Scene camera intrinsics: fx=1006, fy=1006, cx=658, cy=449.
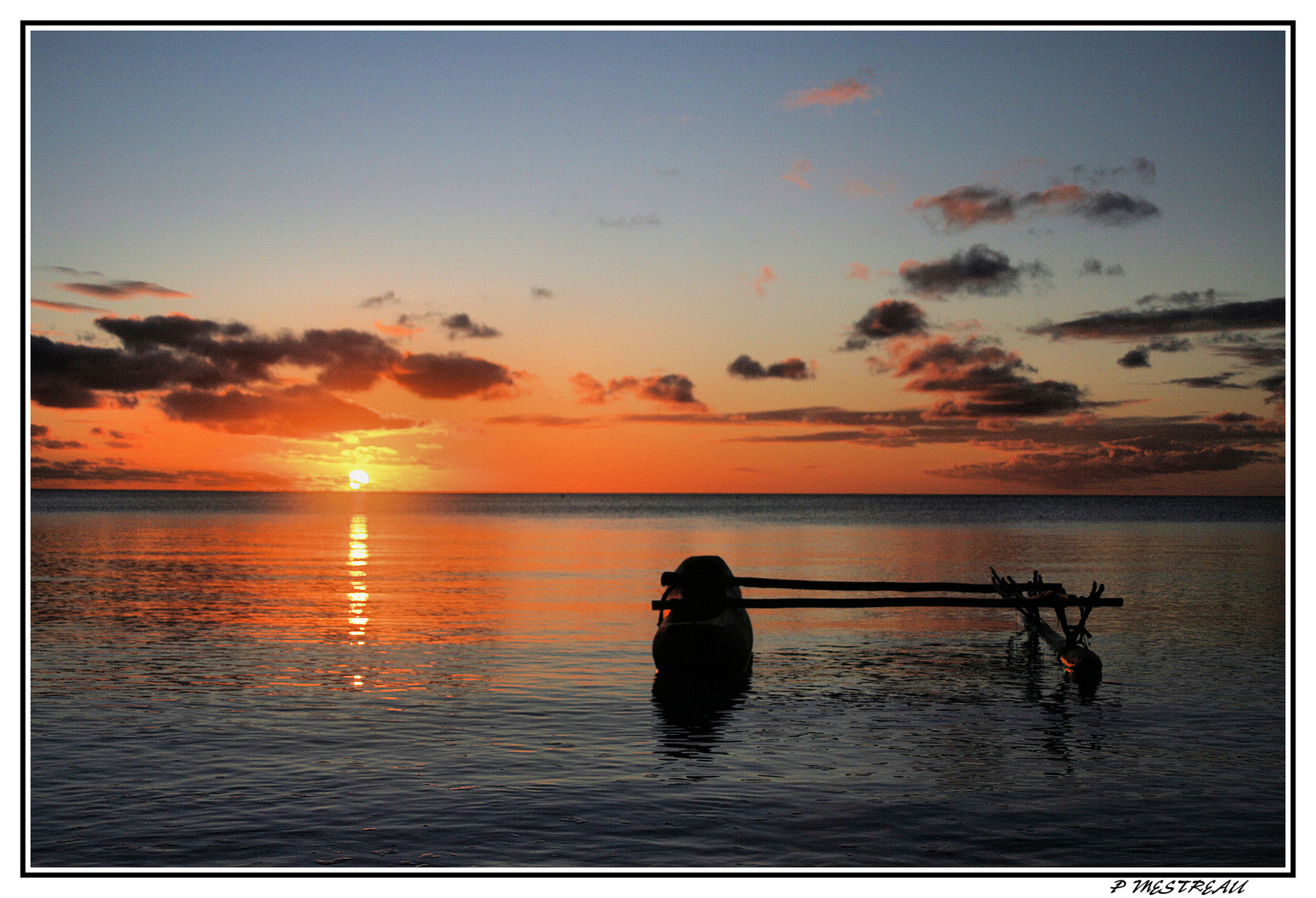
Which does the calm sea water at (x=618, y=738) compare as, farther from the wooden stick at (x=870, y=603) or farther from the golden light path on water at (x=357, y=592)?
the wooden stick at (x=870, y=603)

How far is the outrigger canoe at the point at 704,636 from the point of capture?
20422mm

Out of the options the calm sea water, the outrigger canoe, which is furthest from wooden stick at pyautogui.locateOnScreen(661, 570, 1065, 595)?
the calm sea water

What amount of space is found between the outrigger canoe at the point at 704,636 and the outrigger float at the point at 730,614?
0.06 ft

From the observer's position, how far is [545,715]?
56.7 ft

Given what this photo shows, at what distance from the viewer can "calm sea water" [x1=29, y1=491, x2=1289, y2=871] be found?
11.2 m

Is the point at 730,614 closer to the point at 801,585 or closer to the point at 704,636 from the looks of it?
the point at 704,636

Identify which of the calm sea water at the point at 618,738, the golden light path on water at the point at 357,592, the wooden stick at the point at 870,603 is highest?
the wooden stick at the point at 870,603

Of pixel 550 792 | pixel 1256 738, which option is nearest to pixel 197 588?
pixel 550 792

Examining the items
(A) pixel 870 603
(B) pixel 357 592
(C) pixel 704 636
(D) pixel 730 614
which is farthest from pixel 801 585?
(B) pixel 357 592

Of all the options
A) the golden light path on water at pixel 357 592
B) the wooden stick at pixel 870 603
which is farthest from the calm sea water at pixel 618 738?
the wooden stick at pixel 870 603

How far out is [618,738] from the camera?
623 inches

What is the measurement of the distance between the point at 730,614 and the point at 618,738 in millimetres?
6981

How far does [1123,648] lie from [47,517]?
353 feet
